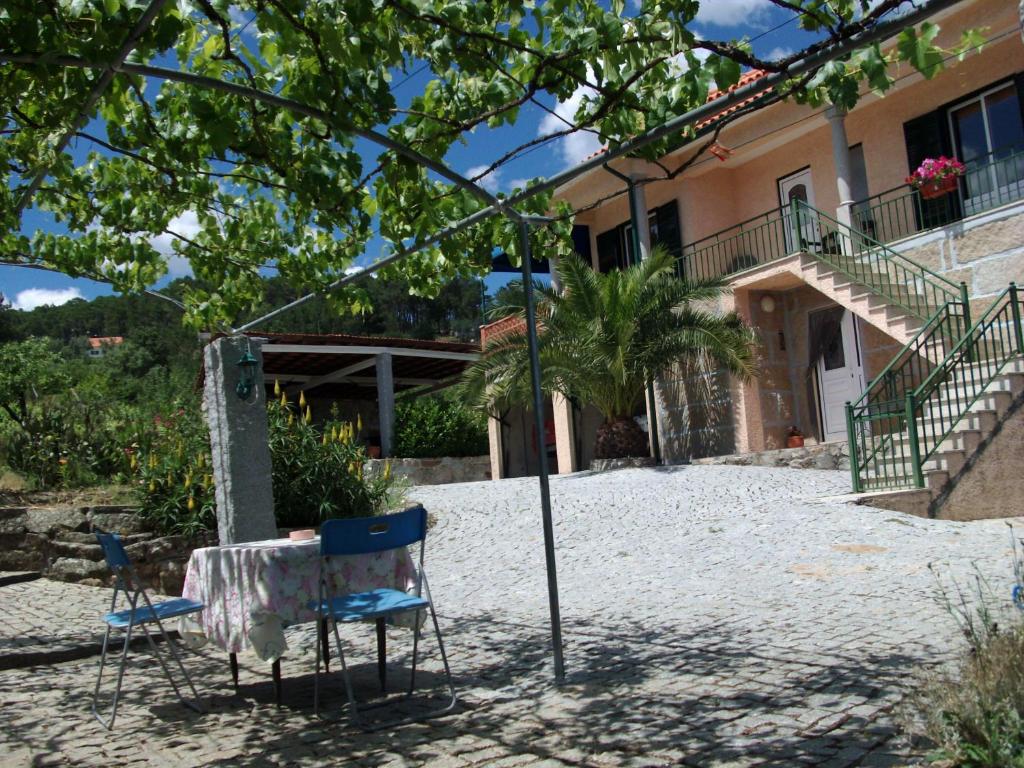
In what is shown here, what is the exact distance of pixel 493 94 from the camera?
187 inches

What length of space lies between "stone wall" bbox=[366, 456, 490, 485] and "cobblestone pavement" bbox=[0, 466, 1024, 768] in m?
8.44

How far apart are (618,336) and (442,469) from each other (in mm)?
6616

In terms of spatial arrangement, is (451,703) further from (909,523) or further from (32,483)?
(32,483)

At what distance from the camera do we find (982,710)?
2869 millimetres

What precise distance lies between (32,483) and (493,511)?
5520 millimetres

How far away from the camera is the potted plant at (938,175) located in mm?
13023

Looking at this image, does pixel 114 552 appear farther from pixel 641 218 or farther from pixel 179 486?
pixel 641 218

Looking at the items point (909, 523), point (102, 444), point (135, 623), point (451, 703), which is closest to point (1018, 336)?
point (909, 523)

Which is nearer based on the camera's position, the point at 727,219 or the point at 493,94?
the point at 493,94

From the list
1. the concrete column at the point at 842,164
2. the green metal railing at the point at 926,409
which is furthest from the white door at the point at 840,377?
the green metal railing at the point at 926,409

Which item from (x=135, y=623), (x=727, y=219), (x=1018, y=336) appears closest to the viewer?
(x=135, y=623)

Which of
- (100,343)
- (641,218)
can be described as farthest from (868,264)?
(100,343)

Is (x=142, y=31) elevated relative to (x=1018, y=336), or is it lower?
elevated

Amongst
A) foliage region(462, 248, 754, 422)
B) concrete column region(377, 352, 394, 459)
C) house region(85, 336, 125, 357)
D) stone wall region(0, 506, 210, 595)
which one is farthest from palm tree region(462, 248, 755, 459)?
house region(85, 336, 125, 357)
